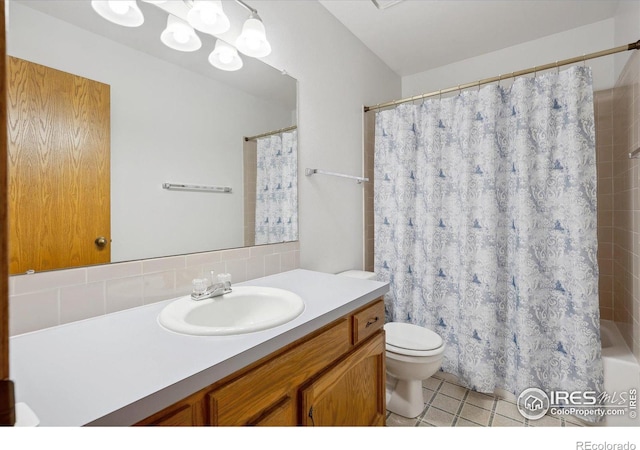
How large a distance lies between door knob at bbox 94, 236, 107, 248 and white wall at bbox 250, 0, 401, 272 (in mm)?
960

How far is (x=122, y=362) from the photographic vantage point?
0.66 meters

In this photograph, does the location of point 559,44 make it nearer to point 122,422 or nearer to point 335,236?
point 335,236

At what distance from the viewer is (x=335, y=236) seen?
2.05 metres

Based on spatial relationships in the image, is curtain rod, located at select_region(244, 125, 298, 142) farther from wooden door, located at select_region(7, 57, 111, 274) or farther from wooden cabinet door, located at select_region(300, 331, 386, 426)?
wooden cabinet door, located at select_region(300, 331, 386, 426)

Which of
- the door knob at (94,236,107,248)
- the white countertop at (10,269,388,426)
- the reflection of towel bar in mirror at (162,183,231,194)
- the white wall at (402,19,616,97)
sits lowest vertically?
the white countertop at (10,269,388,426)

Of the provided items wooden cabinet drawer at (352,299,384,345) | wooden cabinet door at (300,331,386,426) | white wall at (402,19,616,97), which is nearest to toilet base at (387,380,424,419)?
wooden cabinet door at (300,331,386,426)

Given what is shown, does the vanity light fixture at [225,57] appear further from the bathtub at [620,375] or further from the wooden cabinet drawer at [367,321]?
the bathtub at [620,375]

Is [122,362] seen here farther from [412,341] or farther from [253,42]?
[412,341]

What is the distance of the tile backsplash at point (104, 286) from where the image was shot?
0.84 meters

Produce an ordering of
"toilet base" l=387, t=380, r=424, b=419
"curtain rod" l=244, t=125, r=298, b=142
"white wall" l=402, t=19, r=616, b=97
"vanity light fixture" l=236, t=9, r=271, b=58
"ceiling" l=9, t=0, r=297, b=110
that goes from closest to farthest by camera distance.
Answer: "ceiling" l=9, t=0, r=297, b=110 < "vanity light fixture" l=236, t=9, r=271, b=58 < "curtain rod" l=244, t=125, r=298, b=142 < "toilet base" l=387, t=380, r=424, b=419 < "white wall" l=402, t=19, r=616, b=97

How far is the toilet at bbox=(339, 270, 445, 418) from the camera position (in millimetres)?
1616

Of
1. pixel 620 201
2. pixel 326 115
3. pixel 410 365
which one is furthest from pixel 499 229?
pixel 326 115

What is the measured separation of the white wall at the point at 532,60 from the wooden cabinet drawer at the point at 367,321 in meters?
2.25

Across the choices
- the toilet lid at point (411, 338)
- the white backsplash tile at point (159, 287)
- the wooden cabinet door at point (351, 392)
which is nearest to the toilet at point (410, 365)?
the toilet lid at point (411, 338)
